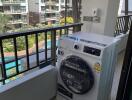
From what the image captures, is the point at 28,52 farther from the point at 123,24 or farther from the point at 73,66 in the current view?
the point at 123,24

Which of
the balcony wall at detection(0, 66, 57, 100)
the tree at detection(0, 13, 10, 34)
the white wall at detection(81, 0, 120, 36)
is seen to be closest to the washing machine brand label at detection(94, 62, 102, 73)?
the balcony wall at detection(0, 66, 57, 100)

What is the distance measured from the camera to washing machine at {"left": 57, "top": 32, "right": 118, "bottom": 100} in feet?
5.68

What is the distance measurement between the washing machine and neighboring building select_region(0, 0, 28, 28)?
2.67 ft

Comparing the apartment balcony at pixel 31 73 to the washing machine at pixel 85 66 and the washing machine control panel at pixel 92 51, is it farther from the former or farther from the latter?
the washing machine control panel at pixel 92 51

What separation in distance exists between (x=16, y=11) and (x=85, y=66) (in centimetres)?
137

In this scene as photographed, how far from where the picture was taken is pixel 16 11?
2330 millimetres

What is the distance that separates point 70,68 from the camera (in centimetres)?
193

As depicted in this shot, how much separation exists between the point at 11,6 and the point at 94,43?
1.35 meters

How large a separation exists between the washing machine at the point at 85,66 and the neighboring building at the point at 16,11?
2.67 ft

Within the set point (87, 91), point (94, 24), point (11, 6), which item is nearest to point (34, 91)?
point (87, 91)

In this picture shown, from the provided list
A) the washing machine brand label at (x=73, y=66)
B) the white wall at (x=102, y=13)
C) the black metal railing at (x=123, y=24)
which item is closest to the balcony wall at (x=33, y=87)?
the washing machine brand label at (x=73, y=66)

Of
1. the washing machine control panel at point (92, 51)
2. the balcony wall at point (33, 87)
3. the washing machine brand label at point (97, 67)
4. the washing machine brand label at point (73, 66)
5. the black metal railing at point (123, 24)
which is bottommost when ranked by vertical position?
the balcony wall at point (33, 87)

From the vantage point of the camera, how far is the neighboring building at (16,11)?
2.19 meters

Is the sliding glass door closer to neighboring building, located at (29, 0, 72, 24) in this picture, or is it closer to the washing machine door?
the washing machine door
